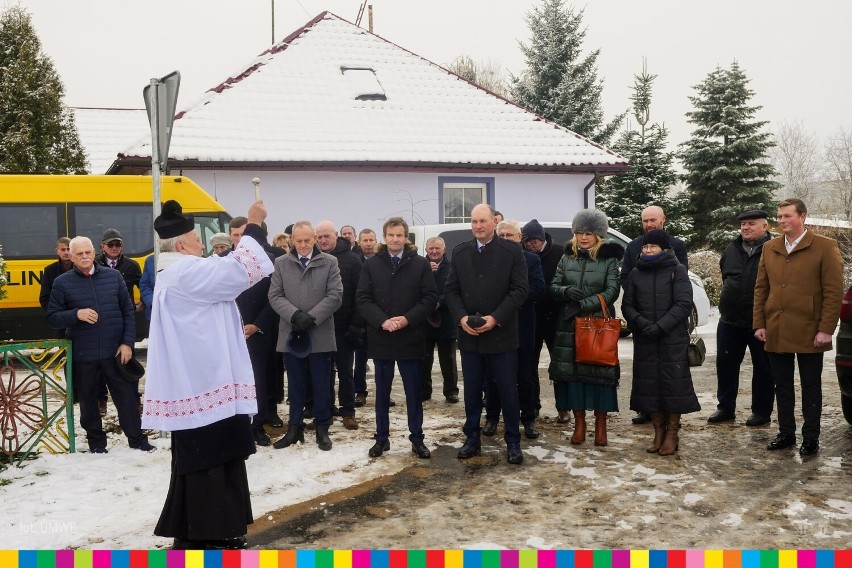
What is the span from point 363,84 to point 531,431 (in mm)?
14524

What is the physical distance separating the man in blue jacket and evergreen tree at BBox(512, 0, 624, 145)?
72.7 feet

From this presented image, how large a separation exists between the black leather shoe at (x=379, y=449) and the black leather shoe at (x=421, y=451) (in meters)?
A: 0.22

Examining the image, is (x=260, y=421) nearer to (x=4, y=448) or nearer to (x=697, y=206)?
(x=4, y=448)

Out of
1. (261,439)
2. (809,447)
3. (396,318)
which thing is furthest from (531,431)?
(261,439)

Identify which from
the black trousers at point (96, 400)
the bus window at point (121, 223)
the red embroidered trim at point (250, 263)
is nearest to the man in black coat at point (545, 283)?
the black trousers at point (96, 400)

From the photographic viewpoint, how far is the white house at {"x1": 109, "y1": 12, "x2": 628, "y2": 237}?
661 inches

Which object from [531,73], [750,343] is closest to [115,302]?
[750,343]

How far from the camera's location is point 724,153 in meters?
28.5

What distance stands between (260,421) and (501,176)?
1255 cm

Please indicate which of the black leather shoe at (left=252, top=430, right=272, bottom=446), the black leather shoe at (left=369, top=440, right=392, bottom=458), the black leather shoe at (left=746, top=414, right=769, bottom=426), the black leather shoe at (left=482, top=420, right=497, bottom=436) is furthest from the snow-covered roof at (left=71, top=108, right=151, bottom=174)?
the black leather shoe at (left=746, top=414, right=769, bottom=426)

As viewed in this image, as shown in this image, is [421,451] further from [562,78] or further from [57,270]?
[562,78]

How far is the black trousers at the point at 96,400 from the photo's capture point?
21.7 ft

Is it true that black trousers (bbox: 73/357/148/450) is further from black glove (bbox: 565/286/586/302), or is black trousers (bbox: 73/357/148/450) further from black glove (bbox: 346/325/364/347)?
black glove (bbox: 565/286/586/302)

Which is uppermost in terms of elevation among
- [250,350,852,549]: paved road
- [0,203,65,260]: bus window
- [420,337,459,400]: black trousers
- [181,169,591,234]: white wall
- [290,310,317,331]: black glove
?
[181,169,591,234]: white wall
